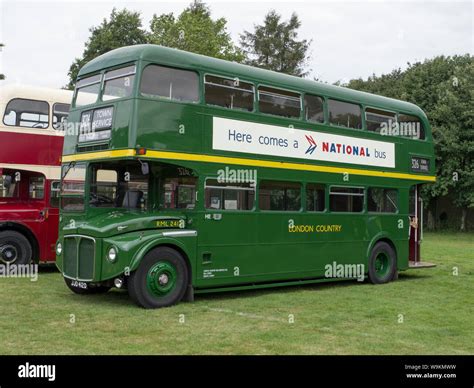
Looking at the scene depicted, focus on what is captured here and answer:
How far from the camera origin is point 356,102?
45.1 feet

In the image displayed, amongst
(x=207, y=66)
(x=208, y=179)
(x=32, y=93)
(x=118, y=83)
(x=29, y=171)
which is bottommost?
(x=208, y=179)

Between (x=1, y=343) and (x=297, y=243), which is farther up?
(x=297, y=243)

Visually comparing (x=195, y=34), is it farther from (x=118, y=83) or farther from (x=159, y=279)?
(x=159, y=279)

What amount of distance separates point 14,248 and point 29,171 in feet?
6.02

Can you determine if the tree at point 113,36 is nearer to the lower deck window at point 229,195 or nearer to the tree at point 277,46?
the tree at point 277,46

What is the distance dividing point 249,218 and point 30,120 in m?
6.45

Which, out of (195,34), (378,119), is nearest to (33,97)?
(378,119)

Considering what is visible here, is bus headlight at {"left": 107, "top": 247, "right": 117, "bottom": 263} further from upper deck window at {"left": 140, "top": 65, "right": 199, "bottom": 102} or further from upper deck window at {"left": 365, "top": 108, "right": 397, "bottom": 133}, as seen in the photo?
upper deck window at {"left": 365, "top": 108, "right": 397, "bottom": 133}

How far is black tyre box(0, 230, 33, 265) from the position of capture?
14.1 metres

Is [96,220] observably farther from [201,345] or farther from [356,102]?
[356,102]

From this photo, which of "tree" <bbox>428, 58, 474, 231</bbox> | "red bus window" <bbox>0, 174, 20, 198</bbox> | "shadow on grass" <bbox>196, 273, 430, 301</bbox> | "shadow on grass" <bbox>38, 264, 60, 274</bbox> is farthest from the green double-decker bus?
"tree" <bbox>428, 58, 474, 231</bbox>

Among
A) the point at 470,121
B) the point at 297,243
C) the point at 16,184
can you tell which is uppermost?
the point at 470,121

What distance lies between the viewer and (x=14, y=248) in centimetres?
1423

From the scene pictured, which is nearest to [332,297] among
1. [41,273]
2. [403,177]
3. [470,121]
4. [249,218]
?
[249,218]
